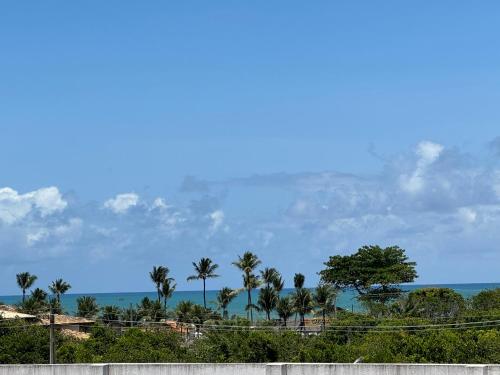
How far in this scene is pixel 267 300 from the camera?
111 metres

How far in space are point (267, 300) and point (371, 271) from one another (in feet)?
46.3

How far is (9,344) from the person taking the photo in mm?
53969

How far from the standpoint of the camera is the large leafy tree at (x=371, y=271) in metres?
114

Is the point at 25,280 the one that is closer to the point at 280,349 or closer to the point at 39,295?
the point at 39,295

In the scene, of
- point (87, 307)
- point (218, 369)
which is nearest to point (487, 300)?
point (87, 307)

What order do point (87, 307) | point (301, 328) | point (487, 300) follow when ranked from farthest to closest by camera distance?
1. point (87, 307)
2. point (487, 300)
3. point (301, 328)

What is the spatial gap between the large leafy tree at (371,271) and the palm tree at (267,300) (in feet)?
29.6

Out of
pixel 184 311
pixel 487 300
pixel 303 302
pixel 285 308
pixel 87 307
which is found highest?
pixel 487 300

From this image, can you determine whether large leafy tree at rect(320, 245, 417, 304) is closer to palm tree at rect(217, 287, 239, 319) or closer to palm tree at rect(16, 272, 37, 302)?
palm tree at rect(217, 287, 239, 319)

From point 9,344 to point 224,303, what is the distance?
224 feet

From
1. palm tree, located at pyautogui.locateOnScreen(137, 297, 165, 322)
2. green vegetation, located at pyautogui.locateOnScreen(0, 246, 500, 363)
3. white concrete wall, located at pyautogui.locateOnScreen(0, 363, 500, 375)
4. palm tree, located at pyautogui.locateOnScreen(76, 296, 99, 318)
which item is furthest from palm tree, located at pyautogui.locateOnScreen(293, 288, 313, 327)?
white concrete wall, located at pyautogui.locateOnScreen(0, 363, 500, 375)

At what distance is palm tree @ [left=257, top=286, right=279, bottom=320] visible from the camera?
111m

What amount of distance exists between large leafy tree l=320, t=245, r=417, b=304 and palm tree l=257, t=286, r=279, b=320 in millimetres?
9010

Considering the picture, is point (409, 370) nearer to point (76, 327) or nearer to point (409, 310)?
point (76, 327)
